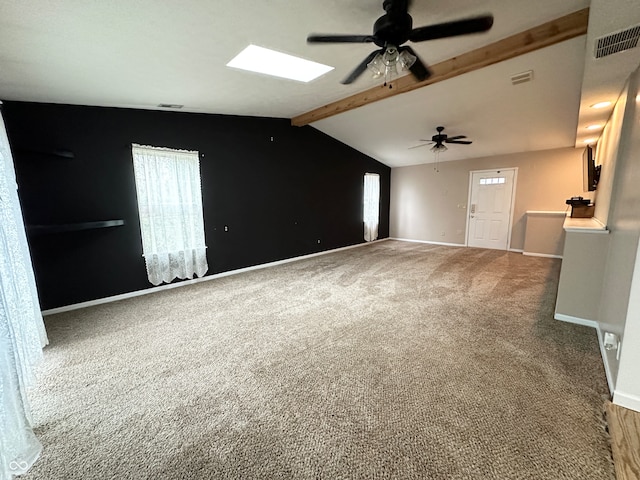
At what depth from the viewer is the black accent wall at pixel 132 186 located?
3.08m

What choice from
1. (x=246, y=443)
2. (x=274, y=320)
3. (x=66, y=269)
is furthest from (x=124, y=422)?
(x=66, y=269)

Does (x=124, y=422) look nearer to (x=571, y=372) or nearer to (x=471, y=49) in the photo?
(x=571, y=372)

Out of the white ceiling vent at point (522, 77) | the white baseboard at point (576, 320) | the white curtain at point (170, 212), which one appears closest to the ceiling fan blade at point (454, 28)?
the white ceiling vent at point (522, 77)

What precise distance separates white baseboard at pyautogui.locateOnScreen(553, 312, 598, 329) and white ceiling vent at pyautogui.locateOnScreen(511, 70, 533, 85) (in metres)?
2.86

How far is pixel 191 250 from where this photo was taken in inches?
164

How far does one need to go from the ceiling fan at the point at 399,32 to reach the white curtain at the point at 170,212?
2.88m

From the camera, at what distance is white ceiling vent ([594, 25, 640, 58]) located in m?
1.85

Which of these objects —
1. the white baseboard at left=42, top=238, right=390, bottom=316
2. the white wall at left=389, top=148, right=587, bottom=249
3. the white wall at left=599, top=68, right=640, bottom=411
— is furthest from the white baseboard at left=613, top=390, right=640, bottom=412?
the white wall at left=389, top=148, right=587, bottom=249

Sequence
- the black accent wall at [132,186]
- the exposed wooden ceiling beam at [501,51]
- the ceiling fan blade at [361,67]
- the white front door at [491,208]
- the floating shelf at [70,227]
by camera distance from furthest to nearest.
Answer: the white front door at [491,208]
the black accent wall at [132,186]
the floating shelf at [70,227]
the exposed wooden ceiling beam at [501,51]
the ceiling fan blade at [361,67]

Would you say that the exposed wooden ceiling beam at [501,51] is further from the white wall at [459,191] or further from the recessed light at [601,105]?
the white wall at [459,191]

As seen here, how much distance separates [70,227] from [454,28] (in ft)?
13.4

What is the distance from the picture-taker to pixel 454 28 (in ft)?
5.80

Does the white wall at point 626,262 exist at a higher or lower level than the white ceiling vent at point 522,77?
lower

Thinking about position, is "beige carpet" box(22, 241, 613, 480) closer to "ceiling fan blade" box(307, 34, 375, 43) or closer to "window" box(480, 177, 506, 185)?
"ceiling fan blade" box(307, 34, 375, 43)
